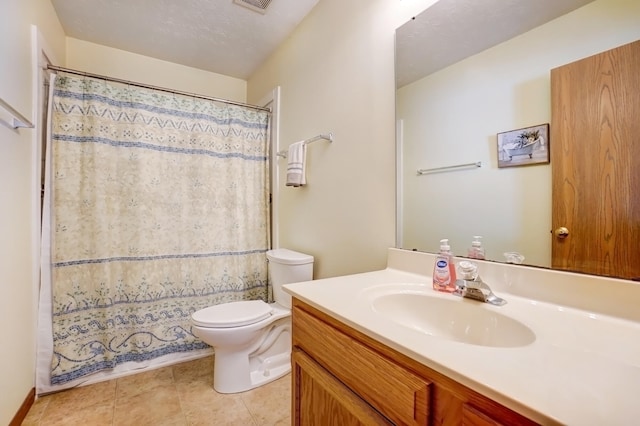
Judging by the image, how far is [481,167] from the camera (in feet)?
3.26

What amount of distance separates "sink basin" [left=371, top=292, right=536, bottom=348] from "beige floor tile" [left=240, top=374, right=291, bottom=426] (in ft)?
3.17

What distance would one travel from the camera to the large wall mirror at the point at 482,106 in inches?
32.3

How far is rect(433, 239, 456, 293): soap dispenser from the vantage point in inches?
Result: 37.6

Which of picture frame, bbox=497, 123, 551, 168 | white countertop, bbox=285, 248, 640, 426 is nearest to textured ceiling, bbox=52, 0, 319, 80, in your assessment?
picture frame, bbox=497, 123, 551, 168

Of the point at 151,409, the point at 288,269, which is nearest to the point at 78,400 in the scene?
the point at 151,409

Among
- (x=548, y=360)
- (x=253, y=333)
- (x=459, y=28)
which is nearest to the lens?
(x=548, y=360)

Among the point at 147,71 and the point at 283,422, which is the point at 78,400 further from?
the point at 147,71

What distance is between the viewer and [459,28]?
1078mm

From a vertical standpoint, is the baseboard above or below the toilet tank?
below

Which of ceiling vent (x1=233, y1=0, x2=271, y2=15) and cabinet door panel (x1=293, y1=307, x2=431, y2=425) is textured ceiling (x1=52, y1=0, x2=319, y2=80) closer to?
ceiling vent (x1=233, y1=0, x2=271, y2=15)

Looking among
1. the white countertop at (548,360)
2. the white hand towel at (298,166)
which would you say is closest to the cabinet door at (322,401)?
the white countertop at (548,360)

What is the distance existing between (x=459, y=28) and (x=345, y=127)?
0.66 m

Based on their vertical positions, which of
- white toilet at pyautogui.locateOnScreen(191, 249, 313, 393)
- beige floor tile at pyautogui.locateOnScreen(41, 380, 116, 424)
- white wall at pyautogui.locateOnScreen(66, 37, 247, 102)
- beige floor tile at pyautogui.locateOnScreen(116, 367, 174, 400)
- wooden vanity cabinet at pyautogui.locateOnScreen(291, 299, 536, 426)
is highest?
white wall at pyautogui.locateOnScreen(66, 37, 247, 102)

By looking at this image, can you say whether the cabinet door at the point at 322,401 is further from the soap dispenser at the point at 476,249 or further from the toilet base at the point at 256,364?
the toilet base at the point at 256,364
